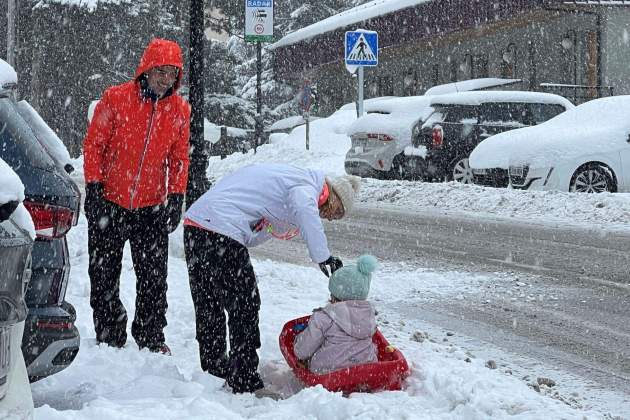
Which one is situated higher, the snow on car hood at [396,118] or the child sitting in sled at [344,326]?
the snow on car hood at [396,118]

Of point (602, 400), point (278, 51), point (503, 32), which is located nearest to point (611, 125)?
point (602, 400)

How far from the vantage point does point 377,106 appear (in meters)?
17.8

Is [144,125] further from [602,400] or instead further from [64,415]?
[602,400]

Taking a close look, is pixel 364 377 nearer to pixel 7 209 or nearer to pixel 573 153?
pixel 7 209

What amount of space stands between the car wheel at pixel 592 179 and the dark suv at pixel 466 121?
2615 mm

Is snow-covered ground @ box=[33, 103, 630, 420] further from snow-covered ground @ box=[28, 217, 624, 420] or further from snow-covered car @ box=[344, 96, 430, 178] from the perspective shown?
snow-covered car @ box=[344, 96, 430, 178]

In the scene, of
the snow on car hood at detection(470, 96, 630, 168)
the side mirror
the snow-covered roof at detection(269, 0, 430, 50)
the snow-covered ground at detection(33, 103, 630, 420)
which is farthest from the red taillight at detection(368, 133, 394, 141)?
the side mirror

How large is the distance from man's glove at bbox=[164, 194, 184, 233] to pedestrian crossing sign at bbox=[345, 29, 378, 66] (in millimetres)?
13406

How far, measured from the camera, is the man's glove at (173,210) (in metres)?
5.21

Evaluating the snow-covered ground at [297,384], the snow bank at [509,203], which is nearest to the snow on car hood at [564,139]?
the snow bank at [509,203]

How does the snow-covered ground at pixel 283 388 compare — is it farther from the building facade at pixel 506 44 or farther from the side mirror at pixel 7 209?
the building facade at pixel 506 44

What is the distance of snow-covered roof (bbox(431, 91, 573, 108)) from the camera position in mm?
16406

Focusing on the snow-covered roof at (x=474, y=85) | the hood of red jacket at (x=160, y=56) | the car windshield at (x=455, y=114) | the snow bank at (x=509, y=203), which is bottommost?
the snow bank at (x=509, y=203)

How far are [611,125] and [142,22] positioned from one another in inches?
1116
